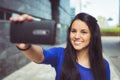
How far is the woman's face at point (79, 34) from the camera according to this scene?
233cm

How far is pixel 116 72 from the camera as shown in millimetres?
10172

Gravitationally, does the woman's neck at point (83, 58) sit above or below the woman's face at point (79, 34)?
below

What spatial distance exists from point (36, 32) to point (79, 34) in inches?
32.1

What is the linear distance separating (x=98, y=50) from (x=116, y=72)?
25.5 feet

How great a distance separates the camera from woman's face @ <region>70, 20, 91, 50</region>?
7.65 feet

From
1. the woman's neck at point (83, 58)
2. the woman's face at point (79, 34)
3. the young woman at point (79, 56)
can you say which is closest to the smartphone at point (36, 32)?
the young woman at point (79, 56)

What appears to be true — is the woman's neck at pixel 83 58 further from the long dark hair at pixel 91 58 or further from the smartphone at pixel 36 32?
the smartphone at pixel 36 32

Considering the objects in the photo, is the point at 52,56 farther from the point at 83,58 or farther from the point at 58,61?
the point at 83,58

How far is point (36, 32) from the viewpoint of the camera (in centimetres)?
154

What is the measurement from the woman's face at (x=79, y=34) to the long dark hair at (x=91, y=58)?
1.7 inches

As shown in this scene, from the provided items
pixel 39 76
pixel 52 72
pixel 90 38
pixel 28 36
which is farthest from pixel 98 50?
pixel 52 72

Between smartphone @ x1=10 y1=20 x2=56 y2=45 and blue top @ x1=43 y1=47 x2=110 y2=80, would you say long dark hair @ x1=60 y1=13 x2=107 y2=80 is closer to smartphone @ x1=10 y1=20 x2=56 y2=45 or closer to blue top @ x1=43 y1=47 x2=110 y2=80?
blue top @ x1=43 y1=47 x2=110 y2=80

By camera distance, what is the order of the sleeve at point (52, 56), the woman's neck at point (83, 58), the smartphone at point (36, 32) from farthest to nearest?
the woman's neck at point (83, 58)
the sleeve at point (52, 56)
the smartphone at point (36, 32)

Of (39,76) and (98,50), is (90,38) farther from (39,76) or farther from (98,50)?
(39,76)
